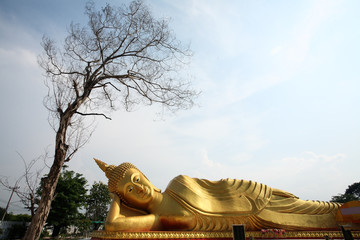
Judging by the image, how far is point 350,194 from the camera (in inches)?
990

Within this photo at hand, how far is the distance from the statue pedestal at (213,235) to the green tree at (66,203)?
1293cm

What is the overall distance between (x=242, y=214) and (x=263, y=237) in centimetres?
73

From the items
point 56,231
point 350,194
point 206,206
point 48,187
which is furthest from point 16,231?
point 350,194

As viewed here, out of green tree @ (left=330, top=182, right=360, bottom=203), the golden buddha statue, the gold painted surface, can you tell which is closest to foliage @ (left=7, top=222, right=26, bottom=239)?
the golden buddha statue

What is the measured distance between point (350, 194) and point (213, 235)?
27510 mm

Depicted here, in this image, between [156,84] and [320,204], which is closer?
[320,204]

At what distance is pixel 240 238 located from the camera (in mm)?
4520

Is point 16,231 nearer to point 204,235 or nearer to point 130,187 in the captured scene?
point 130,187

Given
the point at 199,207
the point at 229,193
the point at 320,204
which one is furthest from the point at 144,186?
the point at 320,204

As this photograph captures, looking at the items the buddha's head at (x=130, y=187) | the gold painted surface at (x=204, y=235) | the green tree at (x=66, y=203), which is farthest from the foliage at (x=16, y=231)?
the gold painted surface at (x=204, y=235)

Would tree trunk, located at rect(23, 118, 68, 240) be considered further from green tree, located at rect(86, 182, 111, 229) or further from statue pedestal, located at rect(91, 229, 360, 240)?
Result: green tree, located at rect(86, 182, 111, 229)

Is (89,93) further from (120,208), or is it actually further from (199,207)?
(199,207)

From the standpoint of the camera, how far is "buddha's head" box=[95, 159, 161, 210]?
240 inches

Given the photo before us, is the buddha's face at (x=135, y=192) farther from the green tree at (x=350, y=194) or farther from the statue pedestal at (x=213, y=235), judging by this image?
the green tree at (x=350, y=194)
